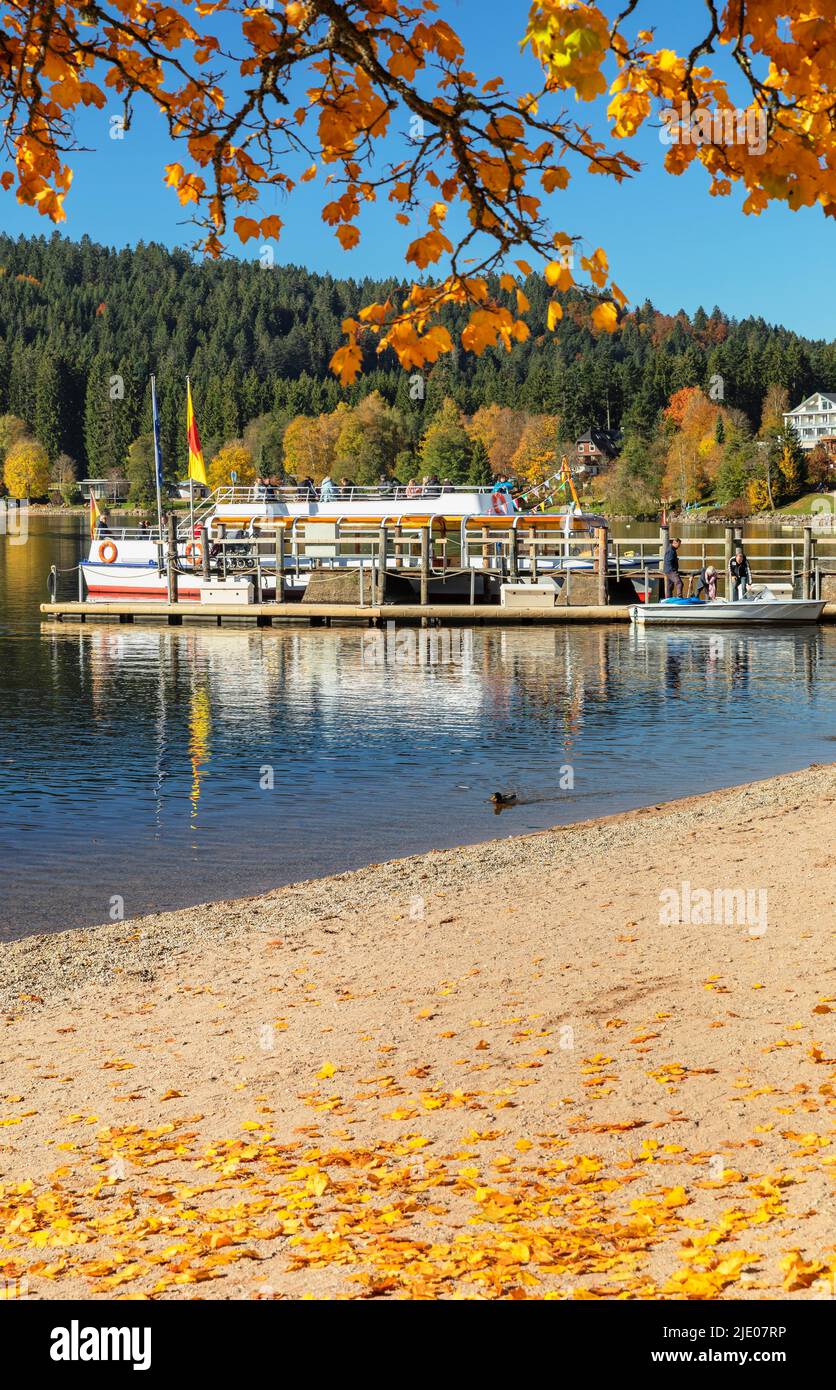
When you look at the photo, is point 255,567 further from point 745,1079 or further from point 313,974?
point 745,1079

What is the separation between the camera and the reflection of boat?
1715 inches

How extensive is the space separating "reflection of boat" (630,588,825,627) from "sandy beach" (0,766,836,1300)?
30.7m

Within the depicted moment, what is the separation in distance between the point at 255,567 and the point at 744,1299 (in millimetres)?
51034

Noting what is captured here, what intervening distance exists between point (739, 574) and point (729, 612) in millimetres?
2060

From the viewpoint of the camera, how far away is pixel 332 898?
1434 cm

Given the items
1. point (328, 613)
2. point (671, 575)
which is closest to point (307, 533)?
point (328, 613)

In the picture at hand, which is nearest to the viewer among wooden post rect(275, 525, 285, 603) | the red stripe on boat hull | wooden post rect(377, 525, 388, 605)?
wooden post rect(377, 525, 388, 605)

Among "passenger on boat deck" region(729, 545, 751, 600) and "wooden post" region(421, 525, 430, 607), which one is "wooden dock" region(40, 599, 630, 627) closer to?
"wooden post" region(421, 525, 430, 607)


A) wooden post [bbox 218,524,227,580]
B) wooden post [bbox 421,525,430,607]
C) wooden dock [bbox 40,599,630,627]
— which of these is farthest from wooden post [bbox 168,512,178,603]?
wooden post [bbox 421,525,430,607]

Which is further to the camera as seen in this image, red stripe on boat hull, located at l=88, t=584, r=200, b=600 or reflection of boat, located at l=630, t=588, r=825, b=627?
red stripe on boat hull, located at l=88, t=584, r=200, b=600

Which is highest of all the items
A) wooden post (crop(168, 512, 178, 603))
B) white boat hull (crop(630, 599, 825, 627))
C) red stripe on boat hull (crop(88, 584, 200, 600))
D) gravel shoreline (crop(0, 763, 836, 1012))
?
wooden post (crop(168, 512, 178, 603))

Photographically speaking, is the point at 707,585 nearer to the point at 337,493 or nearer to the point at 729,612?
the point at 729,612

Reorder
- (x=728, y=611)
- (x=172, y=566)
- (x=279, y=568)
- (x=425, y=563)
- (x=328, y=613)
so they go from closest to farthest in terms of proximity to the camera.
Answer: (x=728, y=611) → (x=328, y=613) → (x=425, y=563) → (x=279, y=568) → (x=172, y=566)

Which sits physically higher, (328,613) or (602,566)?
(602,566)
